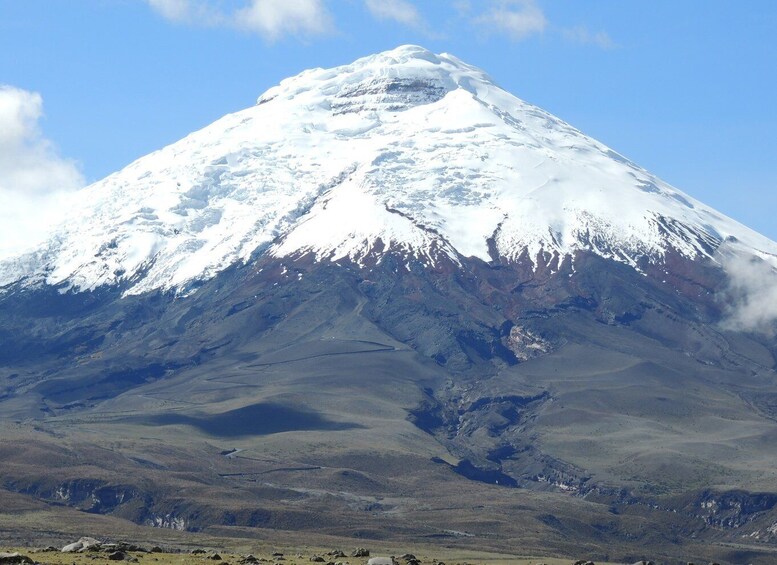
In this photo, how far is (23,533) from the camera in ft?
515

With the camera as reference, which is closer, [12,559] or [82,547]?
[12,559]

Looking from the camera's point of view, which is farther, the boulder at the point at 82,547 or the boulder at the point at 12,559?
the boulder at the point at 82,547

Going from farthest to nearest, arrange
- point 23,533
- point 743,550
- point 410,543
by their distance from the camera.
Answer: point 743,550 < point 410,543 < point 23,533

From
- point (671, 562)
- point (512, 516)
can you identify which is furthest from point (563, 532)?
point (671, 562)

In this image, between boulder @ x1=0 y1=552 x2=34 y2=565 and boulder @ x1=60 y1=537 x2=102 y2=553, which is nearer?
boulder @ x1=0 y1=552 x2=34 y2=565

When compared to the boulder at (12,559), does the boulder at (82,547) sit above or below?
above

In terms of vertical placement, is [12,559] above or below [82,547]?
below

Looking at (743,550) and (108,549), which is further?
(743,550)

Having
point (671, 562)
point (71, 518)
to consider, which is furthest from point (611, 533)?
point (71, 518)

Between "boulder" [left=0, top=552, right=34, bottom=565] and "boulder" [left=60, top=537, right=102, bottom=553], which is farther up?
"boulder" [left=60, top=537, right=102, bottom=553]

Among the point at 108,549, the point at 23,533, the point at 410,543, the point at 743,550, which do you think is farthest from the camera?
the point at 743,550

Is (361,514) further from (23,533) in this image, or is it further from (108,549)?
(108,549)

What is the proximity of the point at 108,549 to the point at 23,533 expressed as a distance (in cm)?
8357

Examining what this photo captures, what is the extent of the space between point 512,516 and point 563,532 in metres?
7.98
